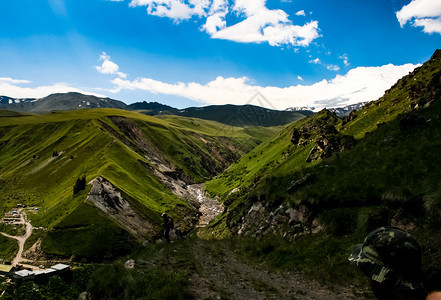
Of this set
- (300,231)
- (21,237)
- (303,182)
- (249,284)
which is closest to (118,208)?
(21,237)

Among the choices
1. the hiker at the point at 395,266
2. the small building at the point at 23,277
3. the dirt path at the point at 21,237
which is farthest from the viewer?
the dirt path at the point at 21,237

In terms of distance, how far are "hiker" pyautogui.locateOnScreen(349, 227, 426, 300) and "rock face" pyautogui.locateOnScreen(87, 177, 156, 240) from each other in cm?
8481

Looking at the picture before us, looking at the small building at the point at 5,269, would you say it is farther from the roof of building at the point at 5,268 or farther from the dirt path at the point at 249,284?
the dirt path at the point at 249,284

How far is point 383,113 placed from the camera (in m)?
59.5

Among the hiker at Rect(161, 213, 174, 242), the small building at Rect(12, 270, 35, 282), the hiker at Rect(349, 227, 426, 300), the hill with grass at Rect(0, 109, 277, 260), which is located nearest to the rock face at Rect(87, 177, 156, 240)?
the hill with grass at Rect(0, 109, 277, 260)

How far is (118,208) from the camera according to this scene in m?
89.2

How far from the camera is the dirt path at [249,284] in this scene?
53.3 ft

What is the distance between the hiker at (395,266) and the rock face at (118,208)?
278 feet

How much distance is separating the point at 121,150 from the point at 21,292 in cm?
11992

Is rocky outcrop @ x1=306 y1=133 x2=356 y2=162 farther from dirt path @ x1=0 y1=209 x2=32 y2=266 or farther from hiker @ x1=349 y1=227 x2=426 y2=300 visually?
dirt path @ x1=0 y1=209 x2=32 y2=266

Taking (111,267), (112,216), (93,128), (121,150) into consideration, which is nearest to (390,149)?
(111,267)

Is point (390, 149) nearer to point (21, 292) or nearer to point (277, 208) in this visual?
point (277, 208)

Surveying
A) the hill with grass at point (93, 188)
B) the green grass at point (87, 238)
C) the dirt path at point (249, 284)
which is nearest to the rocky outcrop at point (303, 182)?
the dirt path at point (249, 284)

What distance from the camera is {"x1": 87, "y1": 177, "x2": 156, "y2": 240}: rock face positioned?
84.4 metres
